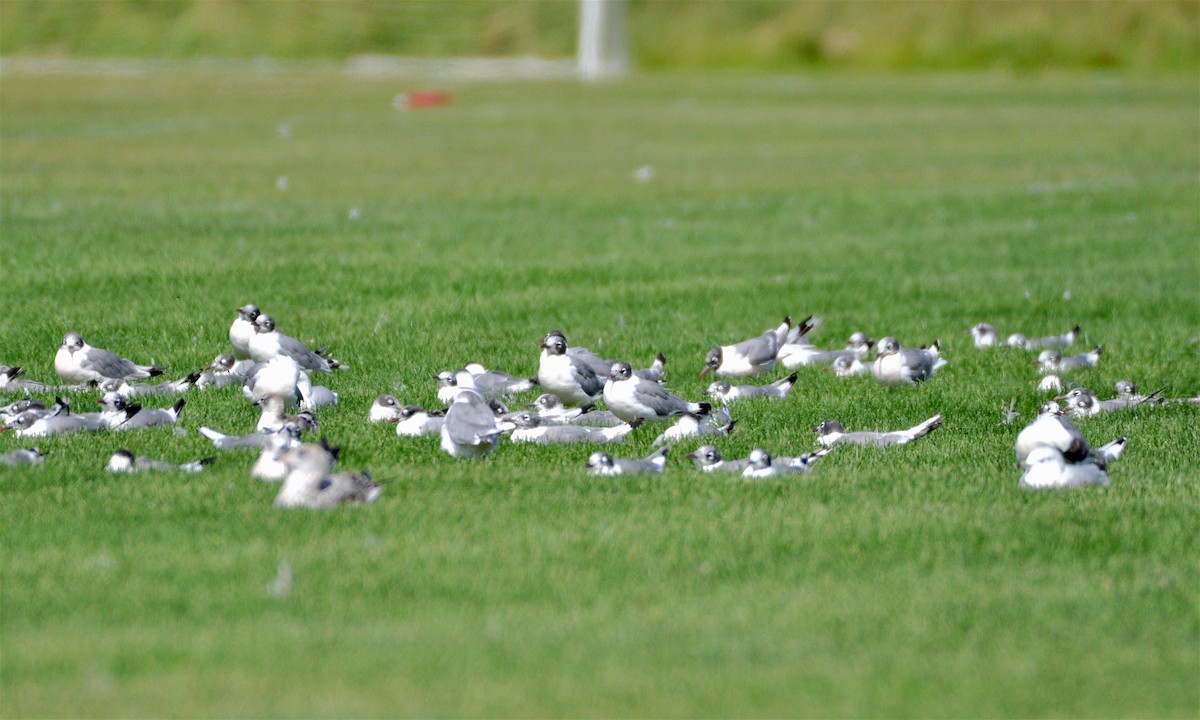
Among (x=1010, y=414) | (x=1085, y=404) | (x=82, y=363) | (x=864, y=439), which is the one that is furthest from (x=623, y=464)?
(x=82, y=363)

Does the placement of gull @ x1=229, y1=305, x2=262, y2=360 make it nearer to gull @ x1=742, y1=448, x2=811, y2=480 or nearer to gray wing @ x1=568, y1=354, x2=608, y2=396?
gray wing @ x1=568, y1=354, x2=608, y2=396

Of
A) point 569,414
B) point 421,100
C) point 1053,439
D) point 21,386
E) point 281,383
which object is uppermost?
point 1053,439

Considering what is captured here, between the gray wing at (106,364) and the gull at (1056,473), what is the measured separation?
735cm

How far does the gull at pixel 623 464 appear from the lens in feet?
30.8

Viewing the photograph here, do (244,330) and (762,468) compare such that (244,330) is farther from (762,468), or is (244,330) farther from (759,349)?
(762,468)

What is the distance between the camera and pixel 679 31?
76688 millimetres

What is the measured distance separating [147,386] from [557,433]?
374 cm

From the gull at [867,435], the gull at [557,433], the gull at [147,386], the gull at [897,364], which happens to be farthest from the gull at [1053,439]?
the gull at [147,386]

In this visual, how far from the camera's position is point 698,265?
1883 cm

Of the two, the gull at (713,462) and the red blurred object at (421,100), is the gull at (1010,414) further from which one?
the red blurred object at (421,100)

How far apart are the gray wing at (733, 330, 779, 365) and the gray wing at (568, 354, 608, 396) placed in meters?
1.63

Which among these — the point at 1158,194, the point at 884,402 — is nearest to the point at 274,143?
the point at 1158,194

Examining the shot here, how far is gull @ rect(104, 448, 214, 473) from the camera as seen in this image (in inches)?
363

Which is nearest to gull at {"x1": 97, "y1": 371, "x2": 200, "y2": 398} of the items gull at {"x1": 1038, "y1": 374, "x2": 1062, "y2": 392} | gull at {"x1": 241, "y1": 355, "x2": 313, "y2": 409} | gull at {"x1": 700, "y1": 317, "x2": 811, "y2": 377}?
gull at {"x1": 241, "y1": 355, "x2": 313, "y2": 409}
